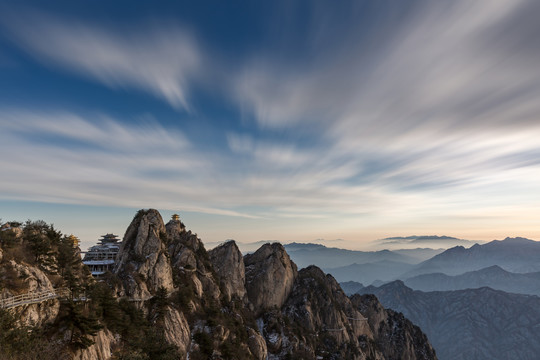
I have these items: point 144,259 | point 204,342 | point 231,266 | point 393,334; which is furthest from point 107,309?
point 393,334

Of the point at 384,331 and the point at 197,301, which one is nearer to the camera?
the point at 197,301

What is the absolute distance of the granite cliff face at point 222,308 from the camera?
49.7 metres

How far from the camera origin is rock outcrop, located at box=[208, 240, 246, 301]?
107m

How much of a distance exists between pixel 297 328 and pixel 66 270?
8237cm

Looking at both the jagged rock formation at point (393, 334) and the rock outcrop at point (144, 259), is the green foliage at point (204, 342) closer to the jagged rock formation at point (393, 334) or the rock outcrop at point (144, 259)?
the rock outcrop at point (144, 259)

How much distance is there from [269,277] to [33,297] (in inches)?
3556

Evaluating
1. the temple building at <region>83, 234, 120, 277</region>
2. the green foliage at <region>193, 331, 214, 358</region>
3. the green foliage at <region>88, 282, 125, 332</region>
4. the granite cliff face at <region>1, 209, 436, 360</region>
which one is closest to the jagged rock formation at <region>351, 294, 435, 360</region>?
the granite cliff face at <region>1, 209, 436, 360</region>

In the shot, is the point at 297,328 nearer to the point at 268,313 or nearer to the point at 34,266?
the point at 268,313

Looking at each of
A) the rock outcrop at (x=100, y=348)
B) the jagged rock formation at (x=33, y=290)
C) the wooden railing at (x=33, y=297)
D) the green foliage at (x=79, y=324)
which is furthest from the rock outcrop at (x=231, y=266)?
the jagged rock formation at (x=33, y=290)

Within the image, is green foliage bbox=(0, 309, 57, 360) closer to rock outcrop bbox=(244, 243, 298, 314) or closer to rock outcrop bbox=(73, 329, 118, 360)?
rock outcrop bbox=(73, 329, 118, 360)

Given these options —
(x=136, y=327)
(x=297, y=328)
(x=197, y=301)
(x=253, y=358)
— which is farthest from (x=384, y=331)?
(x=136, y=327)

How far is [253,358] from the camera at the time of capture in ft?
Answer: 241

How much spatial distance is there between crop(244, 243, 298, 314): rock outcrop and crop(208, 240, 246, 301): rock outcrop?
6004 millimetres

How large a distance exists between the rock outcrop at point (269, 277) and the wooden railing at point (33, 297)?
81.1m
